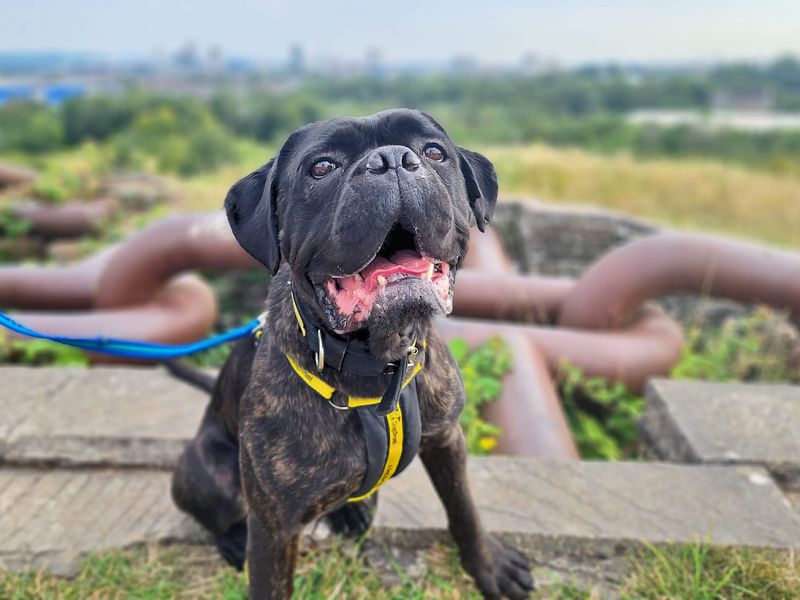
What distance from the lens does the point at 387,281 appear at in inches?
58.8

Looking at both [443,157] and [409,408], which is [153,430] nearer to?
[409,408]

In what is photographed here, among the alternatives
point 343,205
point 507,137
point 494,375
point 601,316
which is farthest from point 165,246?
point 507,137

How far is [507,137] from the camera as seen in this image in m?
31.8

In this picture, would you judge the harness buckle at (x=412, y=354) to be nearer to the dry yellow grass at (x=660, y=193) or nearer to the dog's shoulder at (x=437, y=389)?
the dog's shoulder at (x=437, y=389)

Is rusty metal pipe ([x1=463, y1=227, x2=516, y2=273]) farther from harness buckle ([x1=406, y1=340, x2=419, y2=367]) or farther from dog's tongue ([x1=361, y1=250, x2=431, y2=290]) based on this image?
dog's tongue ([x1=361, y1=250, x2=431, y2=290])

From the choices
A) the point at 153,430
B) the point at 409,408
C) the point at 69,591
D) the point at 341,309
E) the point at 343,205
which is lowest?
the point at 69,591

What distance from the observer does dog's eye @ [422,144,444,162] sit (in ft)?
5.23

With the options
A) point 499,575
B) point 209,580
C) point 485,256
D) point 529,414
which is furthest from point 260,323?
point 485,256

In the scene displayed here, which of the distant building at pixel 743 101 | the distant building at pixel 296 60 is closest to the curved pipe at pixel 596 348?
the distant building at pixel 743 101

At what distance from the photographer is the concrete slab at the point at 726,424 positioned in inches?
109

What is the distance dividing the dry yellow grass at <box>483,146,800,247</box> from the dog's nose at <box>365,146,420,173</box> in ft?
23.2

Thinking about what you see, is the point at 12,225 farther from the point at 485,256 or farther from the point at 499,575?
the point at 499,575

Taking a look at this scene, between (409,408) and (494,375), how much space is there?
167 cm

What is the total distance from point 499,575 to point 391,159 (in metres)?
1.51
